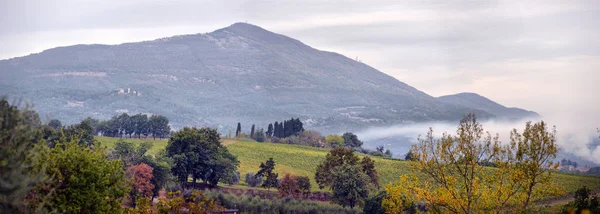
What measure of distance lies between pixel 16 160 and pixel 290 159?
8939 cm

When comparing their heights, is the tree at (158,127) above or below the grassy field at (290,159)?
above

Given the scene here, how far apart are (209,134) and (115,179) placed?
5148cm

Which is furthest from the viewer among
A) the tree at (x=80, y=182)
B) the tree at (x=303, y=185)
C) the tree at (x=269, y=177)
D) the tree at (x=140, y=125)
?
the tree at (x=140, y=125)

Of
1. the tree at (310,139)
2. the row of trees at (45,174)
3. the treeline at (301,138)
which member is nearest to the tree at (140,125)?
the treeline at (301,138)

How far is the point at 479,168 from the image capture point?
106 ft

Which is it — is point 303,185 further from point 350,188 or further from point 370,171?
point 370,171

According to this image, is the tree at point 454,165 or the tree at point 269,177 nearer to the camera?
the tree at point 454,165

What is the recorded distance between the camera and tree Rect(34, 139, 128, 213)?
26.9 meters

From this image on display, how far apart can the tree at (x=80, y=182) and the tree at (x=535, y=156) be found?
17552mm

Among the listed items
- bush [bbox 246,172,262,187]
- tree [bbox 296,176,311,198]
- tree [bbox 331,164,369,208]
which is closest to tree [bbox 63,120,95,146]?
bush [bbox 246,172,262,187]

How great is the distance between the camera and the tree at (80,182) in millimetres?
26859

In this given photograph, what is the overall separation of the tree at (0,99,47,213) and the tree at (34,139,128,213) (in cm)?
427

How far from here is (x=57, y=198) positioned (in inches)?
1043

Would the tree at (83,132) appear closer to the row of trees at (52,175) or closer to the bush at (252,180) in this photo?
the bush at (252,180)
